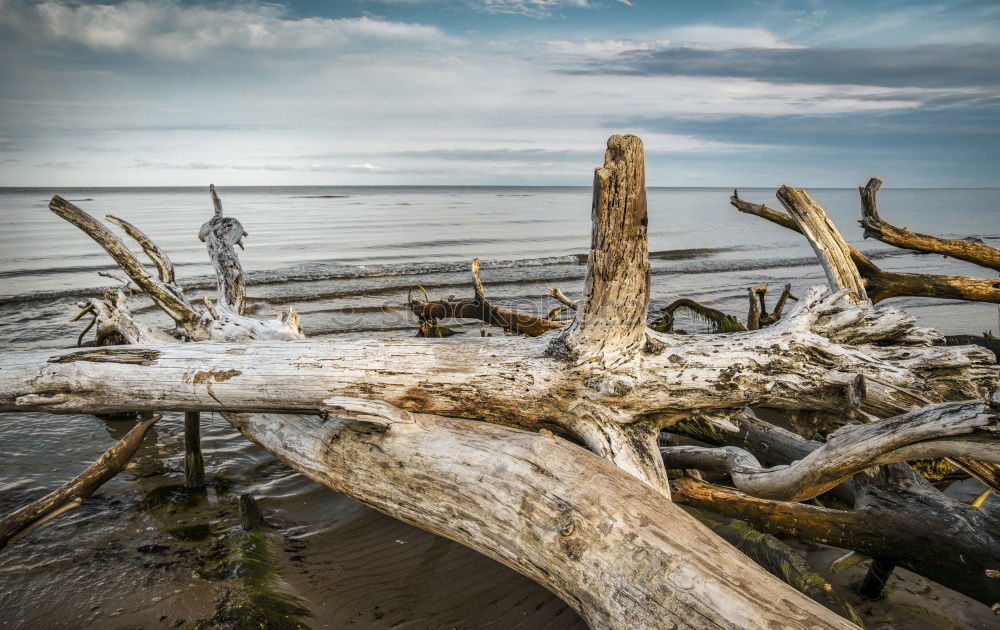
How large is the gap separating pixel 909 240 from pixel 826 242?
1.26 m

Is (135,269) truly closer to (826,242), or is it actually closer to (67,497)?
(67,497)

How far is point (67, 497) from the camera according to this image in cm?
339

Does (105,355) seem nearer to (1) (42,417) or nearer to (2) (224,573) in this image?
(2) (224,573)

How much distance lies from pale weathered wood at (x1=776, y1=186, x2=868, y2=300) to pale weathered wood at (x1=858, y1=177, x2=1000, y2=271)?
0.63 m

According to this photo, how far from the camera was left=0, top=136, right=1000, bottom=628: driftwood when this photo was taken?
7.99 feet

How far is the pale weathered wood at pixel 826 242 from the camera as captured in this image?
184 inches

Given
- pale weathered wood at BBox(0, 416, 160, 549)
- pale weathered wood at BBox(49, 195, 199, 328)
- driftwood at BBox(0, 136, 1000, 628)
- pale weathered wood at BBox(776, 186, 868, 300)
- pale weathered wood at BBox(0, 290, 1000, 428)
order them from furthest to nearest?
pale weathered wood at BBox(49, 195, 199, 328) → pale weathered wood at BBox(776, 186, 868, 300) → pale weathered wood at BBox(0, 416, 160, 549) → pale weathered wood at BBox(0, 290, 1000, 428) → driftwood at BBox(0, 136, 1000, 628)

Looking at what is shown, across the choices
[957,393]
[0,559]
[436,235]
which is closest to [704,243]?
[436,235]

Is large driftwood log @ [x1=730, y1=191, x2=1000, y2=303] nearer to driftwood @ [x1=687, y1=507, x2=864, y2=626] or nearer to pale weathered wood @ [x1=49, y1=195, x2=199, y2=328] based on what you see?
driftwood @ [x1=687, y1=507, x2=864, y2=626]

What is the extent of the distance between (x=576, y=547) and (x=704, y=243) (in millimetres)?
23354

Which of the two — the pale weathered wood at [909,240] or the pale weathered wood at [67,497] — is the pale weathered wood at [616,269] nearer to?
the pale weathered wood at [67,497]

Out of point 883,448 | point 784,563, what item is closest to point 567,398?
point 883,448

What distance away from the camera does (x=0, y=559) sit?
12.3 feet

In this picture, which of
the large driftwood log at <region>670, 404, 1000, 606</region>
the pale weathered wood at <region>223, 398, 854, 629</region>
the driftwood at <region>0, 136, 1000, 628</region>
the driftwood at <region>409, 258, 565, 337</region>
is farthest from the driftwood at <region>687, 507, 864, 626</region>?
the driftwood at <region>409, 258, 565, 337</region>
